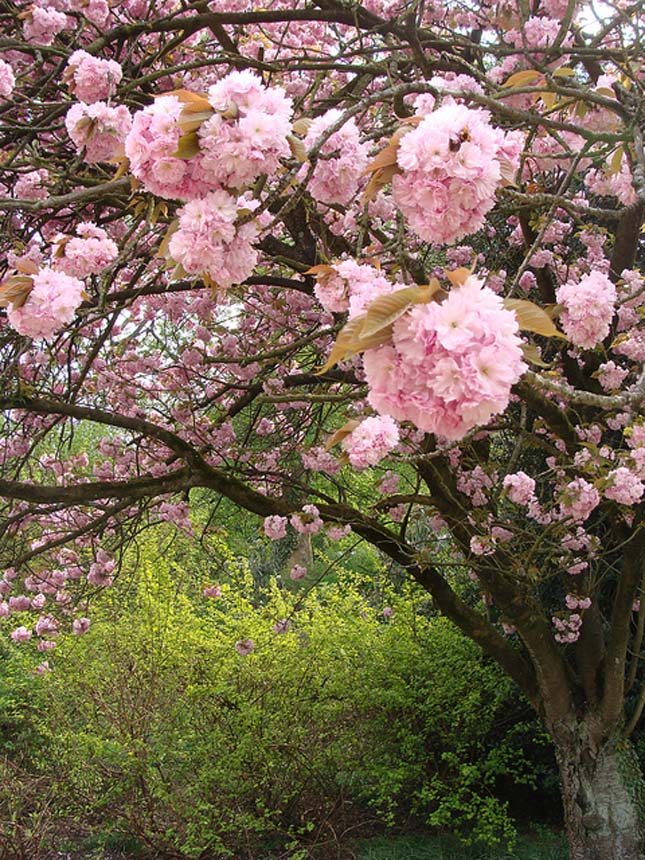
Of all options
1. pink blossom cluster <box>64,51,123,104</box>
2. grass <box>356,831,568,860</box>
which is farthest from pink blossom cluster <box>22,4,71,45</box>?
grass <box>356,831,568,860</box>

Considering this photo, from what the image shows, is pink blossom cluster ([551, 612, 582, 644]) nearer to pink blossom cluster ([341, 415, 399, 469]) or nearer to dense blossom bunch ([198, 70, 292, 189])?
pink blossom cluster ([341, 415, 399, 469])

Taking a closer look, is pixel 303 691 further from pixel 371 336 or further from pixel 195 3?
pixel 371 336

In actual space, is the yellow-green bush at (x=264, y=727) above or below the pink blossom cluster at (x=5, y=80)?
below

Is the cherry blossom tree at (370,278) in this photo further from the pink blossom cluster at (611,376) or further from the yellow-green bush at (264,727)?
the yellow-green bush at (264,727)

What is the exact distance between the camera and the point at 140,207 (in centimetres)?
187

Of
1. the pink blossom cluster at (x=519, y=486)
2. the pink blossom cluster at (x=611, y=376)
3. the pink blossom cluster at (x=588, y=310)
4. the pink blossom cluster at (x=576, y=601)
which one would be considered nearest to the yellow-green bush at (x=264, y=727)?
the pink blossom cluster at (x=576, y=601)

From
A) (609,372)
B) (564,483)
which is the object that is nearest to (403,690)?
(564,483)

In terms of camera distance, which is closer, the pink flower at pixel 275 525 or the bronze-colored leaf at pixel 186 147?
the bronze-colored leaf at pixel 186 147

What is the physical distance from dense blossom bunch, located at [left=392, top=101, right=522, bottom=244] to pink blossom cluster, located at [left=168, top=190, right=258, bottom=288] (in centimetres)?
30

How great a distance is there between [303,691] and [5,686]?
3260 millimetres

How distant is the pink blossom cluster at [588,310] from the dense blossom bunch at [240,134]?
1601 millimetres

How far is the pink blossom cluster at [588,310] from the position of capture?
9.04ft

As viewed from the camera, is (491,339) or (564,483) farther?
(564,483)

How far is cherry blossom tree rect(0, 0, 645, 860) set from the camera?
55.2 inches
